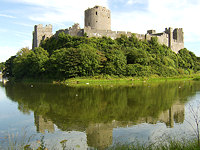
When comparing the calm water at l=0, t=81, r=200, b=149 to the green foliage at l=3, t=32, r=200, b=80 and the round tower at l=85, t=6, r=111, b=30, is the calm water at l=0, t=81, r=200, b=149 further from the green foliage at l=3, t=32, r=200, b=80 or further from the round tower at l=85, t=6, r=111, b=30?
the round tower at l=85, t=6, r=111, b=30

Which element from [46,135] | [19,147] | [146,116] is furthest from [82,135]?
[146,116]

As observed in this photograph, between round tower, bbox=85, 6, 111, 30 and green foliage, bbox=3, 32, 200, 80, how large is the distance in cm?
384

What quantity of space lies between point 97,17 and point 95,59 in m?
13.8

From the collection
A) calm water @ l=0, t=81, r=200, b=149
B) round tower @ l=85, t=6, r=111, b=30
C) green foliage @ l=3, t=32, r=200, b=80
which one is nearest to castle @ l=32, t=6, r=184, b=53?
round tower @ l=85, t=6, r=111, b=30

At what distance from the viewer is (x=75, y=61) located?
3159cm

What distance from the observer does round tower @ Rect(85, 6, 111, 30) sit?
138ft

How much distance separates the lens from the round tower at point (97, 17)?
42062 mm

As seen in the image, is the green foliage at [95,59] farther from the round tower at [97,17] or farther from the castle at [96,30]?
the round tower at [97,17]

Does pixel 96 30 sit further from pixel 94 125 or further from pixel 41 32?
pixel 94 125

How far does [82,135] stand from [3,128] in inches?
130

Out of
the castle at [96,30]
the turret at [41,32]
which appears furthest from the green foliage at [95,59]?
the turret at [41,32]

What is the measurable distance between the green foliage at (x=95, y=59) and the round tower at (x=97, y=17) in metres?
3.84

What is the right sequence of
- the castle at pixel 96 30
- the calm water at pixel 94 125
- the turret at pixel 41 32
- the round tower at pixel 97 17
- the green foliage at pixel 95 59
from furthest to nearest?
the turret at pixel 41 32, the round tower at pixel 97 17, the castle at pixel 96 30, the green foliage at pixel 95 59, the calm water at pixel 94 125

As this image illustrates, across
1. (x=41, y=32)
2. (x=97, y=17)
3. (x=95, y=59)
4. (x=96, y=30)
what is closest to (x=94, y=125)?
(x=95, y=59)
